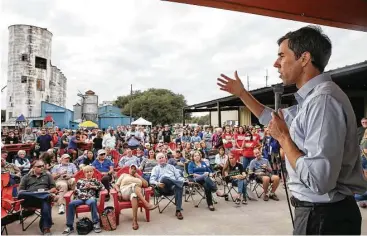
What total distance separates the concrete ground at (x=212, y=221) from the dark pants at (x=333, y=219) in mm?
3352

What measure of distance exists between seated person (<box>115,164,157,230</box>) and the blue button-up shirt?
396cm

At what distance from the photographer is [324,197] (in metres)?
1.01

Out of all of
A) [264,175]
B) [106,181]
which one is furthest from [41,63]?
[264,175]

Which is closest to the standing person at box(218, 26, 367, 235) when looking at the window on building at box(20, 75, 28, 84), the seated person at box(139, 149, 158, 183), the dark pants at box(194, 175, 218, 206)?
the dark pants at box(194, 175, 218, 206)

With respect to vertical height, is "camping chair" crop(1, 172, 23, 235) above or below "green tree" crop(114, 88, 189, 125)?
below

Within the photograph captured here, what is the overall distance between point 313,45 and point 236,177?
5285mm

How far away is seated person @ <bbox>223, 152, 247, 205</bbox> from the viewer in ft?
19.6

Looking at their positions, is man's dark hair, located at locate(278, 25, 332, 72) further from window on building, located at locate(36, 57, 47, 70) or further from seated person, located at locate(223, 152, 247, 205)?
window on building, located at locate(36, 57, 47, 70)

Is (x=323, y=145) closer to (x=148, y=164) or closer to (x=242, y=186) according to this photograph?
Answer: (x=242, y=186)

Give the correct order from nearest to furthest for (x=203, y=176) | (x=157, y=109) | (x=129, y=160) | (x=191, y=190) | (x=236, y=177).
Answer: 1. (x=203, y=176)
2. (x=236, y=177)
3. (x=191, y=190)
4. (x=129, y=160)
5. (x=157, y=109)

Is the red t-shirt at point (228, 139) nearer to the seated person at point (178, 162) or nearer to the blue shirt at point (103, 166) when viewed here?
the seated person at point (178, 162)

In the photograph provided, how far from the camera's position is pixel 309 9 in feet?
11.3

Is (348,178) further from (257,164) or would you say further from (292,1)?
(257,164)

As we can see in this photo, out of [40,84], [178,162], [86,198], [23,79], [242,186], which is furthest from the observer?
[40,84]
